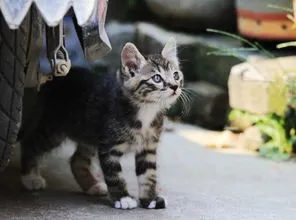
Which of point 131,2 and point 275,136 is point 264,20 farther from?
point 131,2

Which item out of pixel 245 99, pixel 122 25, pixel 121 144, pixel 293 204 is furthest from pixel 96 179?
pixel 122 25

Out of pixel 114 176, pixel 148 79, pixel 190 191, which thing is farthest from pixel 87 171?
pixel 148 79

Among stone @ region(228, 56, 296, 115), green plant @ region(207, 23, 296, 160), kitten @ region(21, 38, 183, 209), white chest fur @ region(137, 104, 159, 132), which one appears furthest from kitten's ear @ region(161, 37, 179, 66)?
stone @ region(228, 56, 296, 115)

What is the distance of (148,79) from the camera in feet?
10.9

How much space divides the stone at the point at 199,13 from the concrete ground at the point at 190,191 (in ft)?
5.39

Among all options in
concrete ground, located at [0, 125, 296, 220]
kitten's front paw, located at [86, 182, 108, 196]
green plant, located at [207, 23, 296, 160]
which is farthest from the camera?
green plant, located at [207, 23, 296, 160]

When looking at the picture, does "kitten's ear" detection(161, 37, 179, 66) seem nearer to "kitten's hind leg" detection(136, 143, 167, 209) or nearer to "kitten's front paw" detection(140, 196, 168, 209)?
"kitten's hind leg" detection(136, 143, 167, 209)

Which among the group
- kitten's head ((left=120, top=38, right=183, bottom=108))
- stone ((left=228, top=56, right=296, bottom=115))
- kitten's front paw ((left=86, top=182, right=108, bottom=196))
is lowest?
kitten's front paw ((left=86, top=182, right=108, bottom=196))

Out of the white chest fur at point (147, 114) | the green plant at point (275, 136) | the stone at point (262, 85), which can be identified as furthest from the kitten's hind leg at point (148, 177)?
the stone at point (262, 85)

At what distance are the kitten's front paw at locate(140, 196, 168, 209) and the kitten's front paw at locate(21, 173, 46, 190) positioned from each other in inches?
23.3

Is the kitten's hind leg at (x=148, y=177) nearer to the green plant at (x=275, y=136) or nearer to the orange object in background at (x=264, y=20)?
the green plant at (x=275, y=136)

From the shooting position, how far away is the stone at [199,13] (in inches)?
248

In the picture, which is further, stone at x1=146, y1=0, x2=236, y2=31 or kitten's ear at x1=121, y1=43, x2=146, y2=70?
stone at x1=146, y1=0, x2=236, y2=31

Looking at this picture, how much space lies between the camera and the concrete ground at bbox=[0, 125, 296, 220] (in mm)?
3254
